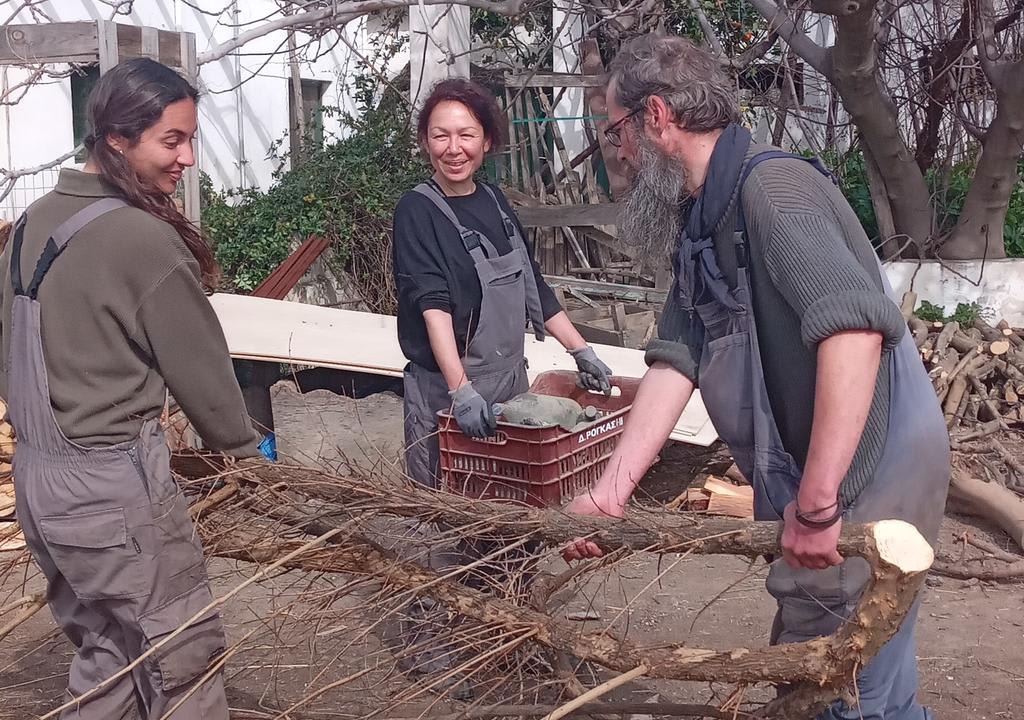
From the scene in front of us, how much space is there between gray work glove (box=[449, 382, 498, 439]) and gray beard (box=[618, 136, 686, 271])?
39.2 inches

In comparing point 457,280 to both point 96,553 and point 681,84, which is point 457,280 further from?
point 96,553

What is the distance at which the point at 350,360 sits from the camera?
227 inches

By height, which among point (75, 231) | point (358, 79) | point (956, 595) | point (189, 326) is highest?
point (358, 79)

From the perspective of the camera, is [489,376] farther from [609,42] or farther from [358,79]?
[358,79]

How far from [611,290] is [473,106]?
5910 mm

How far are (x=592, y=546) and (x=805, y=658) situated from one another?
50 centimetres

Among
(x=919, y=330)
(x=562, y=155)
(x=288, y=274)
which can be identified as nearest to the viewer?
(x=919, y=330)

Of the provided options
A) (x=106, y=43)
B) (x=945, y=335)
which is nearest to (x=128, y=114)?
(x=106, y=43)

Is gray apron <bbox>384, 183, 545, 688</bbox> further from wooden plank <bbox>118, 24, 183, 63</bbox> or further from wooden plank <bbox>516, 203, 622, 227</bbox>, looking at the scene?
wooden plank <bbox>516, 203, 622, 227</bbox>

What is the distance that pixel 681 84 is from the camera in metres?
2.24

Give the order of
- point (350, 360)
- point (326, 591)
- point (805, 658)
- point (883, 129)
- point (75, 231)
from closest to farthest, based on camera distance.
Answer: point (805, 658) → point (75, 231) → point (326, 591) → point (350, 360) → point (883, 129)

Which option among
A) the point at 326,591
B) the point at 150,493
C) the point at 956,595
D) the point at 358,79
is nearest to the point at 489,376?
the point at 326,591

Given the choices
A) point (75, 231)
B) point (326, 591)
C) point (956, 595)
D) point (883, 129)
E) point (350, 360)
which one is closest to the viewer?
point (75, 231)

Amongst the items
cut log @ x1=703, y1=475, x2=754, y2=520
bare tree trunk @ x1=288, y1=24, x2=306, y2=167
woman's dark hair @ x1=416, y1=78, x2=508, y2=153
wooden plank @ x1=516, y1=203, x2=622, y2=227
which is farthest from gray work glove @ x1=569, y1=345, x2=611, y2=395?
bare tree trunk @ x1=288, y1=24, x2=306, y2=167
